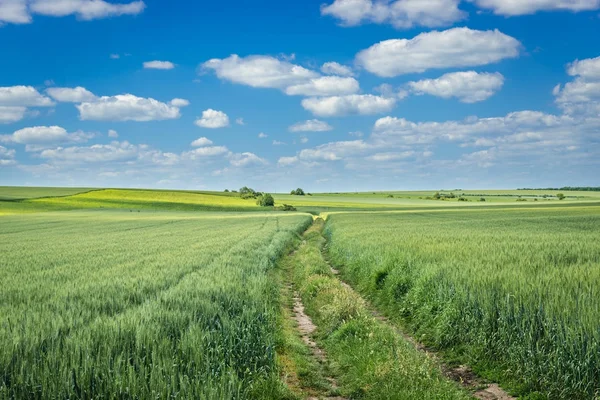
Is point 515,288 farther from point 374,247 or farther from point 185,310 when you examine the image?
point 374,247

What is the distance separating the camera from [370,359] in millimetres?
9141

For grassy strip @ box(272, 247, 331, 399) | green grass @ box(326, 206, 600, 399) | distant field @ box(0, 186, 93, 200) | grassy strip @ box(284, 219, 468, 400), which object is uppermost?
distant field @ box(0, 186, 93, 200)

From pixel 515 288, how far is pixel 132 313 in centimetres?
779

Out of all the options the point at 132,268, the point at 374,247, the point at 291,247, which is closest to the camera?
the point at 132,268

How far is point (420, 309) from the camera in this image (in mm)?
12727

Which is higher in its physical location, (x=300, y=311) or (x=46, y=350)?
(x=46, y=350)

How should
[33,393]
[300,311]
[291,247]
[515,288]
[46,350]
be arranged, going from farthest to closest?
1. [291,247]
2. [300,311]
3. [515,288]
4. [46,350]
5. [33,393]

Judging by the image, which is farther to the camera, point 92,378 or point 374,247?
point 374,247

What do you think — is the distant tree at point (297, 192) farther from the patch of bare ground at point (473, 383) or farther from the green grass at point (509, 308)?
the patch of bare ground at point (473, 383)

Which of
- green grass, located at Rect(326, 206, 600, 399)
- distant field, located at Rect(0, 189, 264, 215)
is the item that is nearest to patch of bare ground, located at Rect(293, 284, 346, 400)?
green grass, located at Rect(326, 206, 600, 399)

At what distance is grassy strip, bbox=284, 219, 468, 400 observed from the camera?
796 cm

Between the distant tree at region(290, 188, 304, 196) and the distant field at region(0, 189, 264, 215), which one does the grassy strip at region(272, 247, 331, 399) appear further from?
the distant tree at region(290, 188, 304, 196)

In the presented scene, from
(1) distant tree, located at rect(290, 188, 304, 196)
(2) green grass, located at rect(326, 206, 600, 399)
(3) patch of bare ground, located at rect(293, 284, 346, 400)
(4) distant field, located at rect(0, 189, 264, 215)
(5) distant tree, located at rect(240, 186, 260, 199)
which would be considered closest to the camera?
(2) green grass, located at rect(326, 206, 600, 399)

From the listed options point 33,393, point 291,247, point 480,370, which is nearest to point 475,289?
point 480,370
